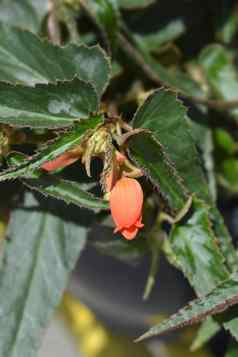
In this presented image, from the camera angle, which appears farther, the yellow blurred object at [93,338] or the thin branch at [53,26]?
the yellow blurred object at [93,338]

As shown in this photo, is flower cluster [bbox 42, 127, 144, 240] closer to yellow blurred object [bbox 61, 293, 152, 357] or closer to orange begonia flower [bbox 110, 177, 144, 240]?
orange begonia flower [bbox 110, 177, 144, 240]

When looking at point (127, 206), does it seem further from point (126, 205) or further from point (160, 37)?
point (160, 37)

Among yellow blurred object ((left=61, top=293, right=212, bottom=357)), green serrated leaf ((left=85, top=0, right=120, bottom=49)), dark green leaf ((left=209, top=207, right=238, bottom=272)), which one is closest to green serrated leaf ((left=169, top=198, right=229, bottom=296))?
dark green leaf ((left=209, top=207, right=238, bottom=272))

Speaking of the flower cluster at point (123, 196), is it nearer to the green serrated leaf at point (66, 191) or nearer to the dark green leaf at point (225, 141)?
the green serrated leaf at point (66, 191)

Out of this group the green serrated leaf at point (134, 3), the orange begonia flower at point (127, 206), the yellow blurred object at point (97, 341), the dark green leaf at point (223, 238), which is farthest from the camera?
the yellow blurred object at point (97, 341)

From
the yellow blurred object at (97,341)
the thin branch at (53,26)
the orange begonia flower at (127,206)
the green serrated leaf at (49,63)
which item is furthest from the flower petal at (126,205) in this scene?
the yellow blurred object at (97,341)

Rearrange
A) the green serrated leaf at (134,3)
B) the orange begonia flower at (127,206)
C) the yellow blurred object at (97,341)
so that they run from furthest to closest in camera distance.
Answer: the yellow blurred object at (97,341), the green serrated leaf at (134,3), the orange begonia flower at (127,206)
